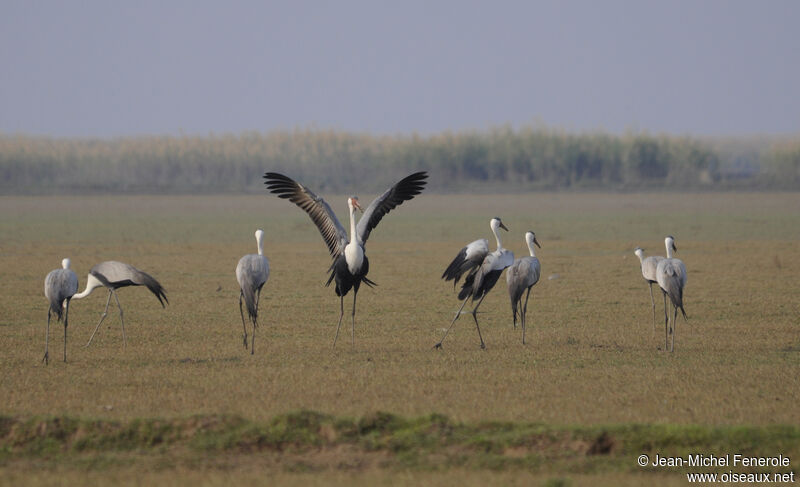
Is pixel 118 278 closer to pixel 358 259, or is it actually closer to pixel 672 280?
pixel 358 259

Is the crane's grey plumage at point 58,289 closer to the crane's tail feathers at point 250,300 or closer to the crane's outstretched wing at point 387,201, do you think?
the crane's tail feathers at point 250,300

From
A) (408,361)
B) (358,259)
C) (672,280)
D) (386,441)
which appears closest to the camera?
(386,441)

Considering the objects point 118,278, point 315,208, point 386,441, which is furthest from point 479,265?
point 386,441

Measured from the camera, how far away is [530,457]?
759cm

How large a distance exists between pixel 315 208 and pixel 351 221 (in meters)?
0.61

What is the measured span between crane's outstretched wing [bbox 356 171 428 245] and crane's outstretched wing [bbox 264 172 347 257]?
11.4 inches

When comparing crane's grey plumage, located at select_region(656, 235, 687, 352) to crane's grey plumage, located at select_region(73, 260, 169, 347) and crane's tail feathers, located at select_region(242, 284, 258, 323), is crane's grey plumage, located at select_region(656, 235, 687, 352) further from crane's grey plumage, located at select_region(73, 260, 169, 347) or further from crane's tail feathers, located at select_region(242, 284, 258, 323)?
crane's grey plumage, located at select_region(73, 260, 169, 347)

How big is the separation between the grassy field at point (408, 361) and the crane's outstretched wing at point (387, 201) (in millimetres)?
1463

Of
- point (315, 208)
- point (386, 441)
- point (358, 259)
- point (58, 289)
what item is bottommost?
point (386, 441)

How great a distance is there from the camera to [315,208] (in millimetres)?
13328

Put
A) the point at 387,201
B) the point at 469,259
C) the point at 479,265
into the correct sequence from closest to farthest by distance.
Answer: the point at 387,201, the point at 469,259, the point at 479,265

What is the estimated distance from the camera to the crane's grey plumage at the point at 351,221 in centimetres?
1288

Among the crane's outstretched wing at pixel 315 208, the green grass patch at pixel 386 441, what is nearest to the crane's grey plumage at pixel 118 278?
the crane's outstretched wing at pixel 315 208

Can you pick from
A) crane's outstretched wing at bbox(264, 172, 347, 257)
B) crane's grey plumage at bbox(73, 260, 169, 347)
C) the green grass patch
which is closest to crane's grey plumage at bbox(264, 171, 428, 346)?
crane's outstretched wing at bbox(264, 172, 347, 257)
